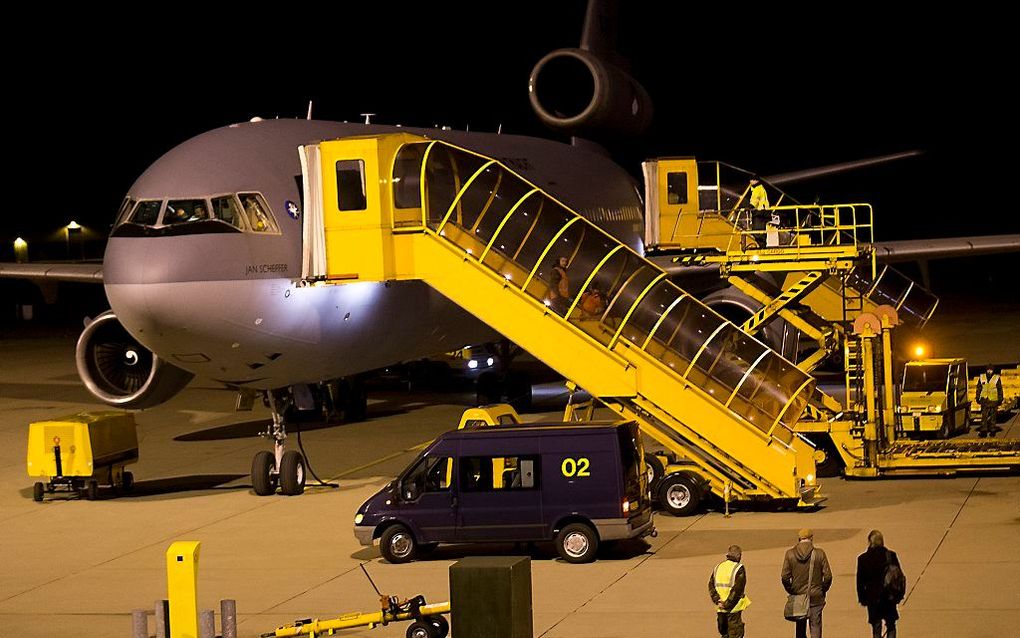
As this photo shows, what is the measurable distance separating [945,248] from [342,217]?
59.2ft

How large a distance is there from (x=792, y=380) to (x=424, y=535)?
5977 mm

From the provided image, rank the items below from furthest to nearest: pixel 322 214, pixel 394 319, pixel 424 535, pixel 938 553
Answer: pixel 394 319 < pixel 322 214 < pixel 424 535 < pixel 938 553

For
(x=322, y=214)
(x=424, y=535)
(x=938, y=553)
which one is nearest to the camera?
(x=938, y=553)

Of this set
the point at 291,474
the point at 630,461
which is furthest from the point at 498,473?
the point at 291,474

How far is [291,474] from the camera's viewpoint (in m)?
22.6

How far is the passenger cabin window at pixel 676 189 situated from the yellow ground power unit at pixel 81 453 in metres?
9.68

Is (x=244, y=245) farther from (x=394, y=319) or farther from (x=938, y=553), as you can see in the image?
(x=938, y=553)

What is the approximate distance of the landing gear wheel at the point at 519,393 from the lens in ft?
107

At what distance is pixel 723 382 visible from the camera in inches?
816

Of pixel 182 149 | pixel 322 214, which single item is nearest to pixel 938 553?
pixel 322 214

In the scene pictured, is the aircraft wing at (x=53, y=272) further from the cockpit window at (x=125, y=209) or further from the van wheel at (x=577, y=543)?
the van wheel at (x=577, y=543)

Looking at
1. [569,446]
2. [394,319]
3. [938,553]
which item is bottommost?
[938,553]

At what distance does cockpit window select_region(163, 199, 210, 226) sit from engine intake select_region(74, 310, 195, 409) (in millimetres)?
5947

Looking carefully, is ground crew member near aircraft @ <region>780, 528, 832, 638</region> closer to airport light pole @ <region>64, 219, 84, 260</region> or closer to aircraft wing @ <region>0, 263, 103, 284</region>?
aircraft wing @ <region>0, 263, 103, 284</region>
